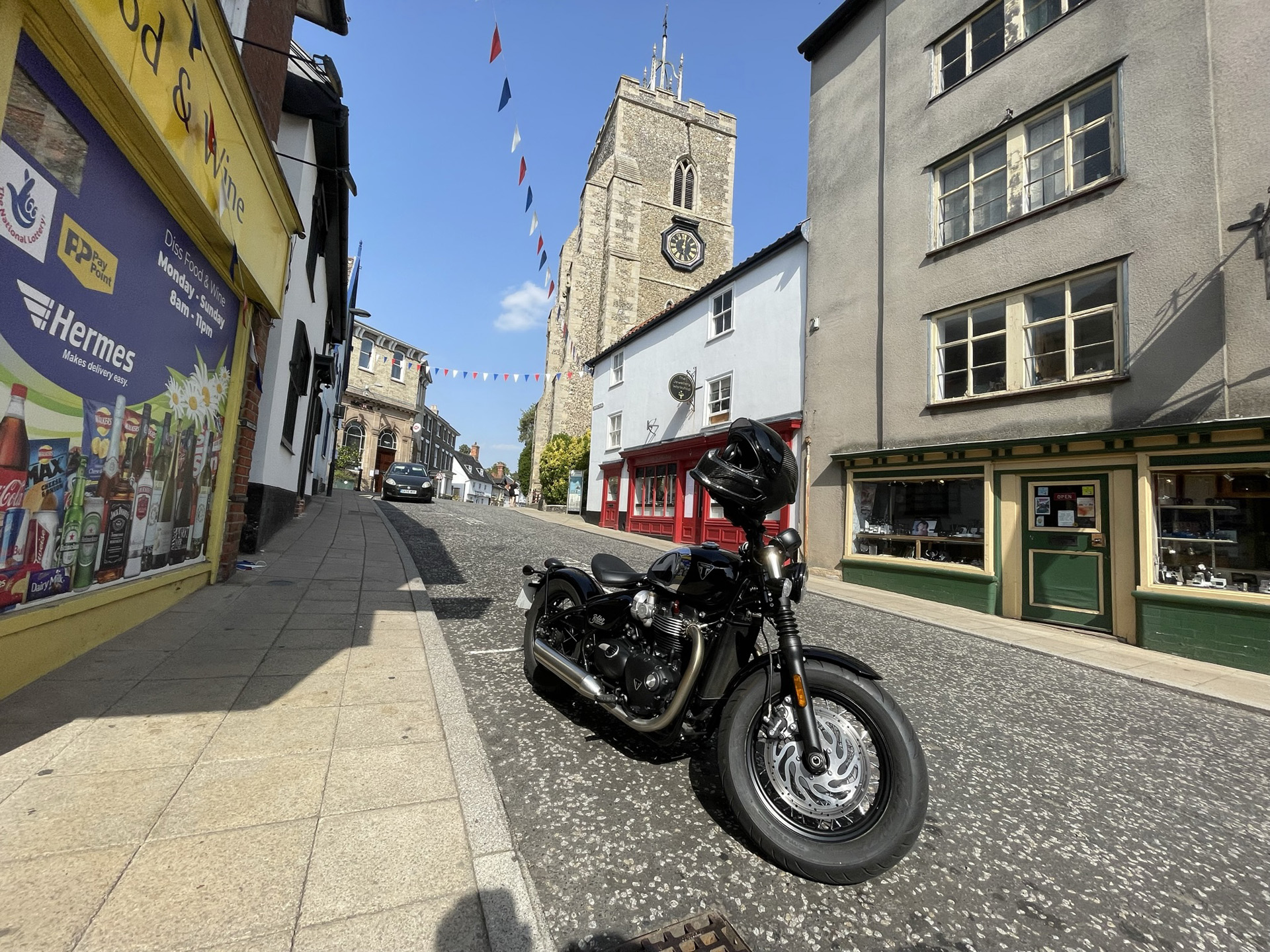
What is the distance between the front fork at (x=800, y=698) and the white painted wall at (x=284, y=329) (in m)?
6.26

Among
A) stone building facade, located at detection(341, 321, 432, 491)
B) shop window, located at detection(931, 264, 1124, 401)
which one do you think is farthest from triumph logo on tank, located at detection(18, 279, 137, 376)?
stone building facade, located at detection(341, 321, 432, 491)

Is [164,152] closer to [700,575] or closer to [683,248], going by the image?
[700,575]

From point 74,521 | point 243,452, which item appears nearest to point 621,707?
point 74,521

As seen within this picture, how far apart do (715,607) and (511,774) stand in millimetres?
1168

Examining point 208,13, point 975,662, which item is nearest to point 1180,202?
point 975,662

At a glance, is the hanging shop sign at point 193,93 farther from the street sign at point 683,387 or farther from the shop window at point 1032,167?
the street sign at point 683,387

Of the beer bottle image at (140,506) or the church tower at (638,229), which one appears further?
the church tower at (638,229)

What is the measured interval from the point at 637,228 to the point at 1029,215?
27765 millimetres

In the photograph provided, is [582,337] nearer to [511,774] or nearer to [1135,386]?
[1135,386]

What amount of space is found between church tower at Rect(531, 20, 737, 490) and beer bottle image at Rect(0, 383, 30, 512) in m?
29.3

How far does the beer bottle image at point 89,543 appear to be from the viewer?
294 centimetres

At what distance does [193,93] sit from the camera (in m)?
3.15

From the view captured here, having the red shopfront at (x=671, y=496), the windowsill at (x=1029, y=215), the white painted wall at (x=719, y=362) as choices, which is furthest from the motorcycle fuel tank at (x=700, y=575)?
the white painted wall at (x=719, y=362)

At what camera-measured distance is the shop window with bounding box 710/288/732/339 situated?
14734 millimetres
